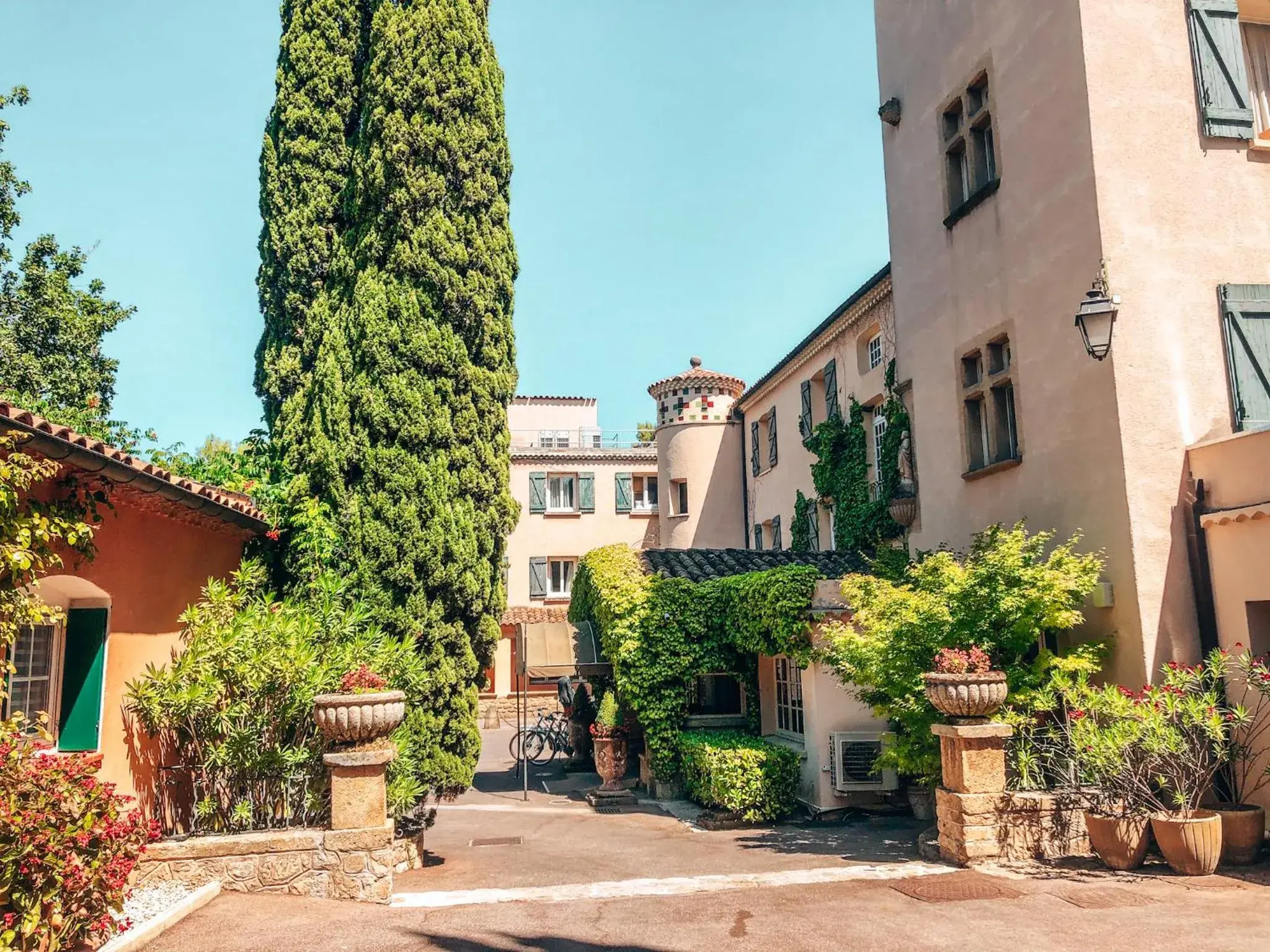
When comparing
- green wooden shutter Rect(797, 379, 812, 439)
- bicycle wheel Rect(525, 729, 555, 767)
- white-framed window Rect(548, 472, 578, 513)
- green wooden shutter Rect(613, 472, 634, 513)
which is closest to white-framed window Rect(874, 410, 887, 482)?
green wooden shutter Rect(797, 379, 812, 439)

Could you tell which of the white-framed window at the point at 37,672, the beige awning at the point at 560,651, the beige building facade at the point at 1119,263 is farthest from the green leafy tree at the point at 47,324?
the beige building facade at the point at 1119,263

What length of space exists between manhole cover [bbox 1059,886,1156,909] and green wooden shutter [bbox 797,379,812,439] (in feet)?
49.9

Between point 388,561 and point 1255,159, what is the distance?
1087 cm

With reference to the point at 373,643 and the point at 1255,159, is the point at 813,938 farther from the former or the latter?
the point at 1255,159

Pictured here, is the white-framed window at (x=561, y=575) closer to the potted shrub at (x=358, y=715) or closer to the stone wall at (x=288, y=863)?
the potted shrub at (x=358, y=715)

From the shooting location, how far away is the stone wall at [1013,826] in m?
8.70

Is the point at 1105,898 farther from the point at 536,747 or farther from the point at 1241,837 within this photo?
the point at 536,747

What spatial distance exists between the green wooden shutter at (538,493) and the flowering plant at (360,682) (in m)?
26.5

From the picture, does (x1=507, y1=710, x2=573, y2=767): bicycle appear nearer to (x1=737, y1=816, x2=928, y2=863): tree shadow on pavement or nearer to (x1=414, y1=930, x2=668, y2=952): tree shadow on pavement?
(x1=737, y1=816, x2=928, y2=863): tree shadow on pavement

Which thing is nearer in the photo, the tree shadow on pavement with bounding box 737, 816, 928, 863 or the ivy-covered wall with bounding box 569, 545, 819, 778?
the tree shadow on pavement with bounding box 737, 816, 928, 863

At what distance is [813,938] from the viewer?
660cm

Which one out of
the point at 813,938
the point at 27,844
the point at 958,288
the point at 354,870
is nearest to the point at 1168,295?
the point at 958,288

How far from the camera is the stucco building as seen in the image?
7402mm

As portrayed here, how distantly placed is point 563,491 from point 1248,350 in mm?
27099
